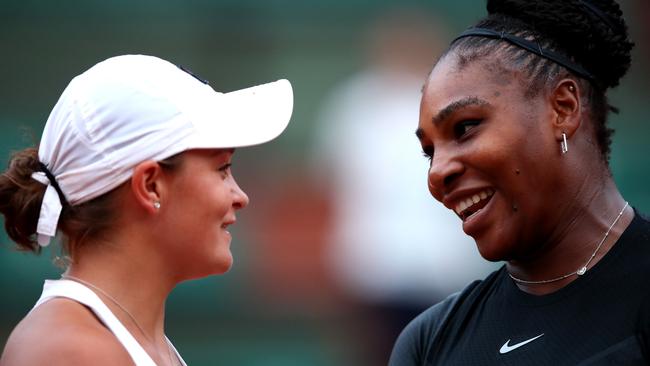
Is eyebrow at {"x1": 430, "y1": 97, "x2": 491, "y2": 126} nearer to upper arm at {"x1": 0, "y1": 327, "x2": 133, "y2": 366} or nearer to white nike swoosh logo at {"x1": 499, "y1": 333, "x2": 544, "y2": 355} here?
white nike swoosh logo at {"x1": 499, "y1": 333, "x2": 544, "y2": 355}

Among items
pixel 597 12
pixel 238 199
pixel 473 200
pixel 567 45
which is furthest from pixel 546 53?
pixel 238 199

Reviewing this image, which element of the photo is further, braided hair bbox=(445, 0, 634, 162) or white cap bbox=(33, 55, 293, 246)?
braided hair bbox=(445, 0, 634, 162)

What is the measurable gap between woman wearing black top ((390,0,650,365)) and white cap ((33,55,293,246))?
564mm

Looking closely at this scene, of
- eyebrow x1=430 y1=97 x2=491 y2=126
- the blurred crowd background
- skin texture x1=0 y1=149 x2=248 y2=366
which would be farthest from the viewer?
the blurred crowd background

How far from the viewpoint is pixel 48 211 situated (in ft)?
8.14

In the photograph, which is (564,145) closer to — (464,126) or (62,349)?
(464,126)

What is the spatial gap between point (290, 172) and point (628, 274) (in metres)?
5.44

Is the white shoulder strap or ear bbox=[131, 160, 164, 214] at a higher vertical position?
ear bbox=[131, 160, 164, 214]

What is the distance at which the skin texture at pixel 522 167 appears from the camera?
2588 mm

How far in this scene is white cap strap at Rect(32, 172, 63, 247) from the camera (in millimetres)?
2471

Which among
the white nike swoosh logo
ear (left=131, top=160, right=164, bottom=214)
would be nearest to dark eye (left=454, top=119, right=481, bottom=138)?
the white nike swoosh logo

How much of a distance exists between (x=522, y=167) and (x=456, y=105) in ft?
0.69

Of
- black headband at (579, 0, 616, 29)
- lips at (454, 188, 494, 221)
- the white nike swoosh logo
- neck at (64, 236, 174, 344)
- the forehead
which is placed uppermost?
black headband at (579, 0, 616, 29)

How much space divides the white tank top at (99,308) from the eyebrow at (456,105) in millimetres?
869
